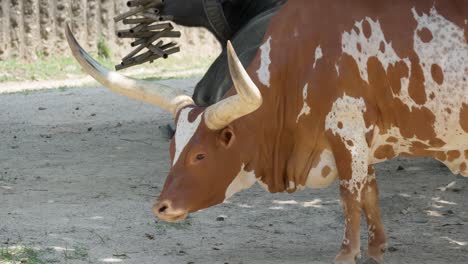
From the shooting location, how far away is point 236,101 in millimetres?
5012

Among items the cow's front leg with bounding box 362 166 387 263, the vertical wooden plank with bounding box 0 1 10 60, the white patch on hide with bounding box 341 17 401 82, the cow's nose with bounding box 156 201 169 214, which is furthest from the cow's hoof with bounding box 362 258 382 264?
the vertical wooden plank with bounding box 0 1 10 60

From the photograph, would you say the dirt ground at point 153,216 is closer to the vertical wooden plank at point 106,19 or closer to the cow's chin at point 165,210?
the cow's chin at point 165,210

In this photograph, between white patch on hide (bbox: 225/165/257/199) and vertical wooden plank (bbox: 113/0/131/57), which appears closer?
white patch on hide (bbox: 225/165/257/199)

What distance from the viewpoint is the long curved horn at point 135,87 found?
549 cm

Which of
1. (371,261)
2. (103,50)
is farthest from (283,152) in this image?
(103,50)

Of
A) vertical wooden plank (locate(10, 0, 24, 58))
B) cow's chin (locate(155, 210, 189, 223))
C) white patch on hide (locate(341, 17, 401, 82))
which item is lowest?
cow's chin (locate(155, 210, 189, 223))

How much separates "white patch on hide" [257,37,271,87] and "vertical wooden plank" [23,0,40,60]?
36.7 feet

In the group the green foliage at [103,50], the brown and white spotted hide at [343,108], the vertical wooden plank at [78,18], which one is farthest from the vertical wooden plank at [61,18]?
the brown and white spotted hide at [343,108]

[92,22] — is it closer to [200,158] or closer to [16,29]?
[16,29]

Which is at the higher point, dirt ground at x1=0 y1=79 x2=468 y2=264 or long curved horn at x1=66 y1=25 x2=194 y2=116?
long curved horn at x1=66 y1=25 x2=194 y2=116

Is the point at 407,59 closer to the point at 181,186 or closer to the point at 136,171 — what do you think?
the point at 181,186

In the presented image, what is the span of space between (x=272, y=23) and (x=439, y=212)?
2.25 m

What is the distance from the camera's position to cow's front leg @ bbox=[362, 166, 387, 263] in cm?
573

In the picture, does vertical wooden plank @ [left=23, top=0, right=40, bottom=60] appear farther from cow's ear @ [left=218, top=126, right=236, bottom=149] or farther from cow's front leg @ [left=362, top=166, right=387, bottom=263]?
cow's ear @ [left=218, top=126, right=236, bottom=149]
